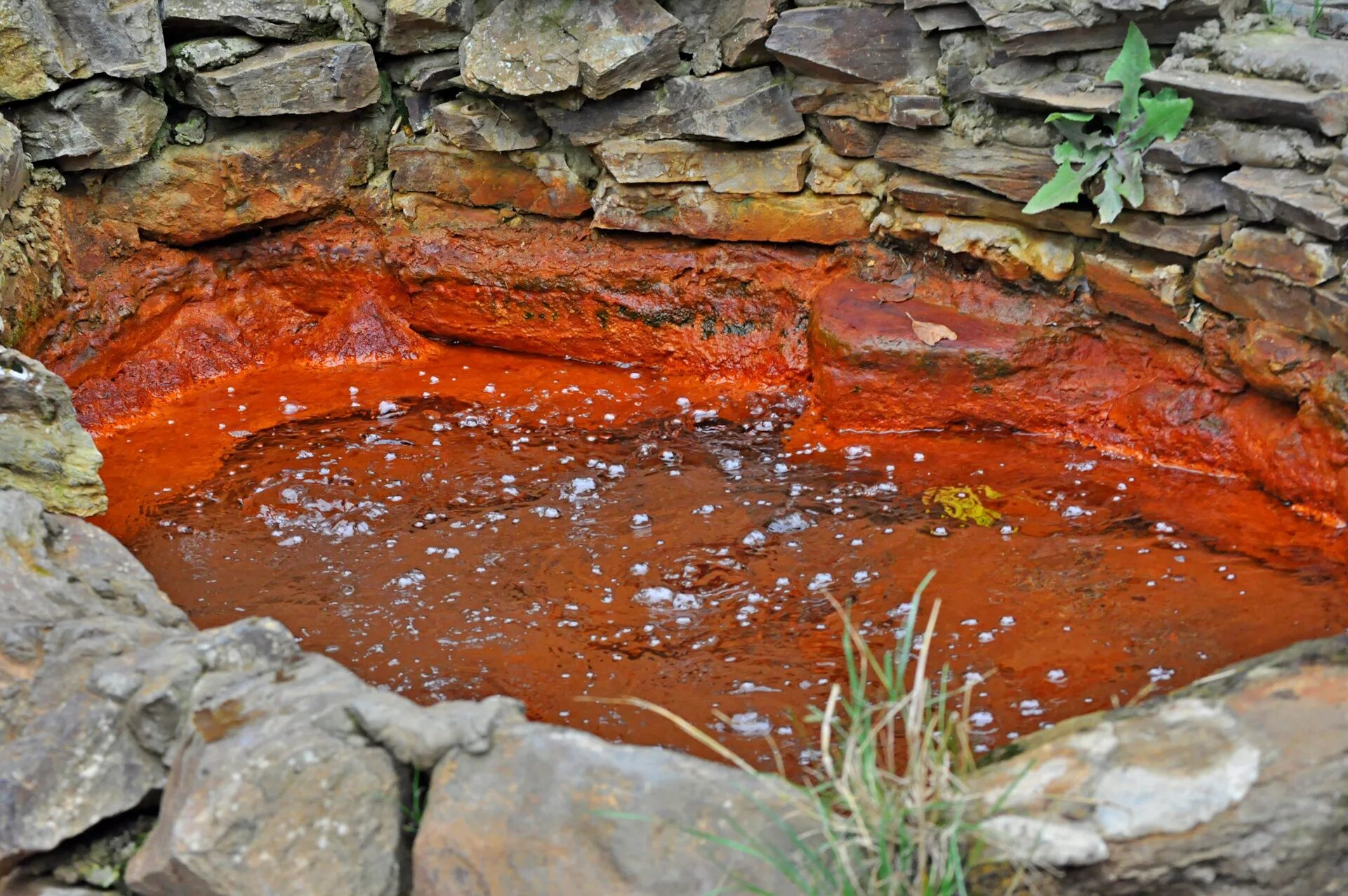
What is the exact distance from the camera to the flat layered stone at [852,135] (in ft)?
17.5

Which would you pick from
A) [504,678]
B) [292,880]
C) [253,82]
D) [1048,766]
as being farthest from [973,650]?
[253,82]

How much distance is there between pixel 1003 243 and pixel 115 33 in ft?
13.1

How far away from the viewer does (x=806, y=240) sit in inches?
→ 222

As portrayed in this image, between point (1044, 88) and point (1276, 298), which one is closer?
point (1276, 298)

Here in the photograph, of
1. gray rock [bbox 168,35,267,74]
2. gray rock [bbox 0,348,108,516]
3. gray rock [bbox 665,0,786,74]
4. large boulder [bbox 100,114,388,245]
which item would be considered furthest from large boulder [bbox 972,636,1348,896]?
gray rock [bbox 168,35,267,74]

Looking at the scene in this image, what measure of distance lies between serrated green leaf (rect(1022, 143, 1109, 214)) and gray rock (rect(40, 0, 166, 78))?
3.89 m

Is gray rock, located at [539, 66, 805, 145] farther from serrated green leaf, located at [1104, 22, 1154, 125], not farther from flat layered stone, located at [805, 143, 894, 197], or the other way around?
serrated green leaf, located at [1104, 22, 1154, 125]

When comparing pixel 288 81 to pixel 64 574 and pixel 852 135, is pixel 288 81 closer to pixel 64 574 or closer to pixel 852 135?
pixel 852 135

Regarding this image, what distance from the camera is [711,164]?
220 inches

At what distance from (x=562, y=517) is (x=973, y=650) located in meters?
1.66

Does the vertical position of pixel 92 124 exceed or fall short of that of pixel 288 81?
it falls short

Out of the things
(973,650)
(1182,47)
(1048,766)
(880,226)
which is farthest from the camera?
(880,226)

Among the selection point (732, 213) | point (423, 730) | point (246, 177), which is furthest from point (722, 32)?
point (423, 730)

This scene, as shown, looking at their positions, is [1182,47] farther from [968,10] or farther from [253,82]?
[253,82]
